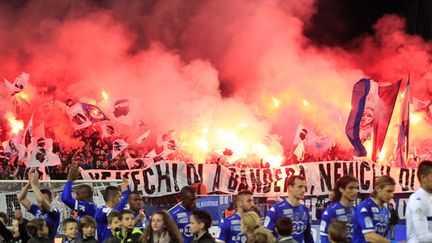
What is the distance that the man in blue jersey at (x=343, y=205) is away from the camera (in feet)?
25.6

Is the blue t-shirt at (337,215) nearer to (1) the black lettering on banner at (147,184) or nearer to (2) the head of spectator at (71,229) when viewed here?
(2) the head of spectator at (71,229)

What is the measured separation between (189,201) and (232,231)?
0.55m

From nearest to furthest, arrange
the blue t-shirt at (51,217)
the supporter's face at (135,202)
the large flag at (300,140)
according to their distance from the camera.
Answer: the blue t-shirt at (51,217)
the supporter's face at (135,202)
the large flag at (300,140)

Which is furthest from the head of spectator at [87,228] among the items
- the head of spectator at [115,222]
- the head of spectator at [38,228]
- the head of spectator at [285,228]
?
the head of spectator at [285,228]

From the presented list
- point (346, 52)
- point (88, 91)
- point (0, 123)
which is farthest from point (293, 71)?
point (0, 123)

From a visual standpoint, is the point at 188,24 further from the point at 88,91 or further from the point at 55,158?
the point at 55,158

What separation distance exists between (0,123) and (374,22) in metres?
12.1

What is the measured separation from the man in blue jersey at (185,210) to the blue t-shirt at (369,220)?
5.93 feet

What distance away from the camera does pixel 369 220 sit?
717 centimetres

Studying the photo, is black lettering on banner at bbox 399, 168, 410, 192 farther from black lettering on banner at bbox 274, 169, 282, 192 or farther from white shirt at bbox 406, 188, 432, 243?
white shirt at bbox 406, 188, 432, 243

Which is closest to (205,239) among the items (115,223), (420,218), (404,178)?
(115,223)

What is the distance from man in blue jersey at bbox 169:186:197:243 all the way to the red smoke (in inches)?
577

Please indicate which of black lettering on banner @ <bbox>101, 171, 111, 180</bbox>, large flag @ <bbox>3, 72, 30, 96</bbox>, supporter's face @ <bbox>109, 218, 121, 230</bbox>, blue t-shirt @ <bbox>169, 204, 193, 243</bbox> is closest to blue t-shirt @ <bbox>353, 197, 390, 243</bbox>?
blue t-shirt @ <bbox>169, 204, 193, 243</bbox>

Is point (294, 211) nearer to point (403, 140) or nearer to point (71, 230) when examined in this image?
point (71, 230)
